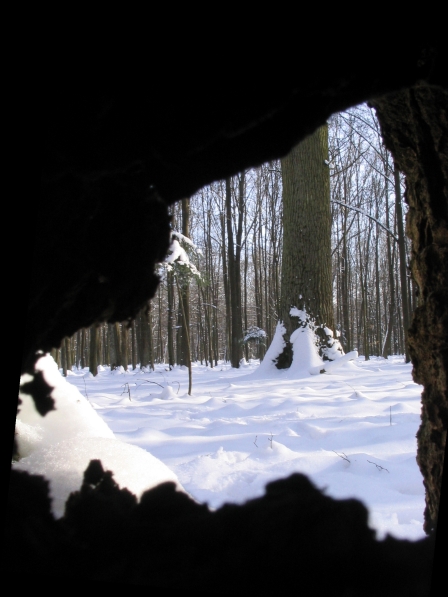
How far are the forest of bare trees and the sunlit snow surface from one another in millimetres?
145

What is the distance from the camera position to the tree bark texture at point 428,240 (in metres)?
0.72

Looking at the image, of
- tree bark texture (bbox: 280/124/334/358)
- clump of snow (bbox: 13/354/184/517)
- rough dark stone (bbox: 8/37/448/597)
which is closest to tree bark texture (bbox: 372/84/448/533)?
rough dark stone (bbox: 8/37/448/597)

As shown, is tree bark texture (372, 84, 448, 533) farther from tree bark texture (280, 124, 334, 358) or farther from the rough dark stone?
tree bark texture (280, 124, 334, 358)

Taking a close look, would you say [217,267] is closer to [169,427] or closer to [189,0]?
[169,427]

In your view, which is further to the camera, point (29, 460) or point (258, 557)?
point (29, 460)

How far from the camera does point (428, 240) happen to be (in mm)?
770

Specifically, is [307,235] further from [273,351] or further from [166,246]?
[166,246]

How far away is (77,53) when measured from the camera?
2.32ft

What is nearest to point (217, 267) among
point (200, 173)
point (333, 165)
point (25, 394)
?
point (333, 165)

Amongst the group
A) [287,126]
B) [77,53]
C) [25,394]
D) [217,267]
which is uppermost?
[77,53]

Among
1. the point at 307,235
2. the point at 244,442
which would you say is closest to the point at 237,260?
the point at 307,235

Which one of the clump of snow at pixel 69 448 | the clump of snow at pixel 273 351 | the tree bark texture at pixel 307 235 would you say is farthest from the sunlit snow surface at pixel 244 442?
the tree bark texture at pixel 307 235

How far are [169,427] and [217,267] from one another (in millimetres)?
517

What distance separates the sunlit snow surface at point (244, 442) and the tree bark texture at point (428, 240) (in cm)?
10
